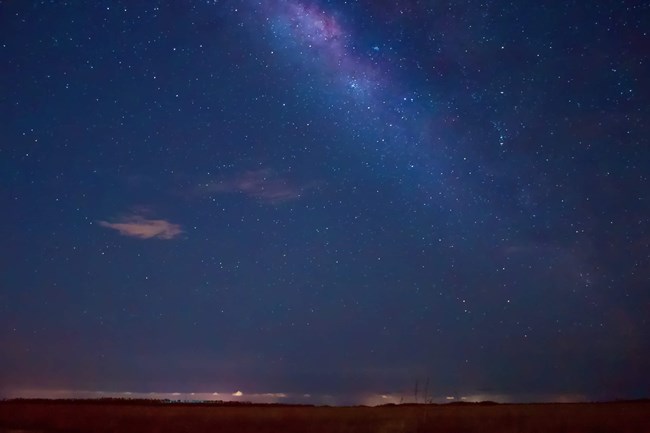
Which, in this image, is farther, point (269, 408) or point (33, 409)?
point (33, 409)

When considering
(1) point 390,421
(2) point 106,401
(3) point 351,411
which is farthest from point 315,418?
(2) point 106,401

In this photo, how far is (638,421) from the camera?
22.5 m

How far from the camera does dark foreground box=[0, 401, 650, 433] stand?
23.0 metres

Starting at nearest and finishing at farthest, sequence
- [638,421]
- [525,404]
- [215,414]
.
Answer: [638,421] → [525,404] → [215,414]

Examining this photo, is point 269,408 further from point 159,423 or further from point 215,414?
point 159,423

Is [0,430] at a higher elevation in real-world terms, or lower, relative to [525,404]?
lower

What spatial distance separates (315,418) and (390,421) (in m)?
3.06

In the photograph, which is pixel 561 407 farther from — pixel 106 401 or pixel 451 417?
pixel 106 401

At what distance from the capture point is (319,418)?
→ 26.5 metres

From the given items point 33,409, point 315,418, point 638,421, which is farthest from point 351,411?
point 33,409

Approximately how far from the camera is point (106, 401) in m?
30.1

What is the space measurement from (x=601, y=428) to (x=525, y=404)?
2.53 meters

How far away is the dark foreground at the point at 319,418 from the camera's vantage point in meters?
23.0

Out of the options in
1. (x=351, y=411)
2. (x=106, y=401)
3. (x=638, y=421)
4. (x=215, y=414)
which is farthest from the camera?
(x=106, y=401)
